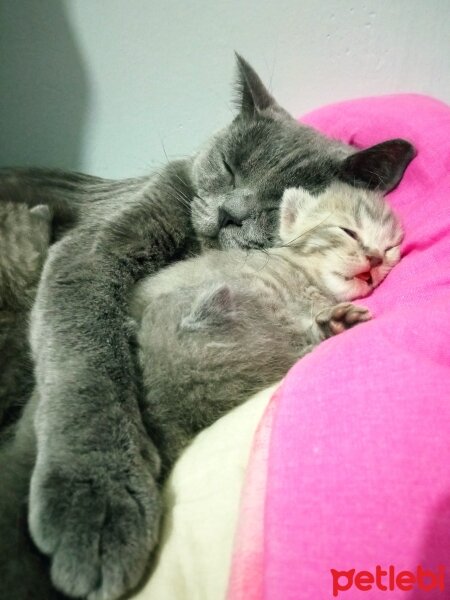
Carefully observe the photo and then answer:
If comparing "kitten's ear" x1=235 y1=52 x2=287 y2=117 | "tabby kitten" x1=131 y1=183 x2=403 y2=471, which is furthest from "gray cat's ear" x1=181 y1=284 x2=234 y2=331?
"kitten's ear" x1=235 y1=52 x2=287 y2=117

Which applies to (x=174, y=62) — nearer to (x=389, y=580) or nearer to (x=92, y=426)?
(x=92, y=426)

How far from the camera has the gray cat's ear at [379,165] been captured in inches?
39.3

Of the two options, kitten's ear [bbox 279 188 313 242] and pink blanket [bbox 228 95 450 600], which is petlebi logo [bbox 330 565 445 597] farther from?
kitten's ear [bbox 279 188 313 242]

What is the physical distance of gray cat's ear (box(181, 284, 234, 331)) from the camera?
786mm

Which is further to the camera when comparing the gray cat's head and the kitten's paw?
the gray cat's head

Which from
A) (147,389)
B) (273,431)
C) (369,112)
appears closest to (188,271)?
(147,389)

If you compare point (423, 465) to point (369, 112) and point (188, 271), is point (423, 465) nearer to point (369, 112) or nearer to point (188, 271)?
point (188, 271)

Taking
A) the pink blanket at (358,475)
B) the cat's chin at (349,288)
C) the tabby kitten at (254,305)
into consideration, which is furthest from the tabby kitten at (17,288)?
the cat's chin at (349,288)

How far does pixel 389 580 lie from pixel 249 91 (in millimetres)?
1030

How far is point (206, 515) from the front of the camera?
22.6 inches

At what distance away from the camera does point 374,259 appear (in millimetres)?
931

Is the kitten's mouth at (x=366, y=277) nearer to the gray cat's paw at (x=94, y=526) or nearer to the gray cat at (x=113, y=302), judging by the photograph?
the gray cat at (x=113, y=302)

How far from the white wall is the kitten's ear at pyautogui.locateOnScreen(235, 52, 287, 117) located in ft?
0.93

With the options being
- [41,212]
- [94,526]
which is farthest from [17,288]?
[94,526]
